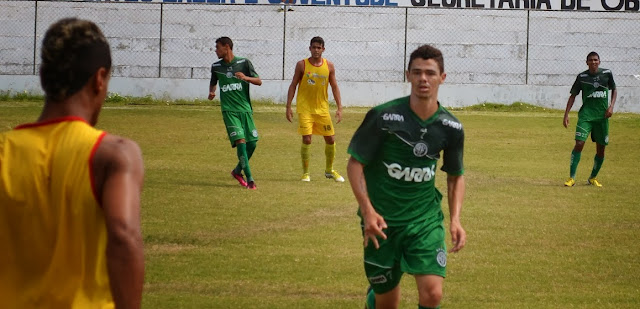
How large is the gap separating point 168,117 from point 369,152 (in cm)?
2026

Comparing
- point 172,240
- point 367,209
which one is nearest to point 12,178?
point 367,209

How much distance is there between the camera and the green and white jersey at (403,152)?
6906 millimetres

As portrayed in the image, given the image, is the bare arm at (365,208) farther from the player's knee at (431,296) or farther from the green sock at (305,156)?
the green sock at (305,156)

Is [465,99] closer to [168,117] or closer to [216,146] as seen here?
[168,117]

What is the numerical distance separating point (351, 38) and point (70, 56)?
30762 mm

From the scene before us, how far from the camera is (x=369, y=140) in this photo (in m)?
6.93

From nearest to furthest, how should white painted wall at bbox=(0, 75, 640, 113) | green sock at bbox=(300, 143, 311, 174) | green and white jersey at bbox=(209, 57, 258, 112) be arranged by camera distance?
green and white jersey at bbox=(209, 57, 258, 112) → green sock at bbox=(300, 143, 311, 174) → white painted wall at bbox=(0, 75, 640, 113)

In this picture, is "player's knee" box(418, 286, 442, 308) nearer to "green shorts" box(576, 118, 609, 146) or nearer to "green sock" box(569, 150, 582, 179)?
"green sock" box(569, 150, 582, 179)

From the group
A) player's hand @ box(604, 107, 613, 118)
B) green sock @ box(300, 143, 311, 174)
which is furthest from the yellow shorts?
player's hand @ box(604, 107, 613, 118)

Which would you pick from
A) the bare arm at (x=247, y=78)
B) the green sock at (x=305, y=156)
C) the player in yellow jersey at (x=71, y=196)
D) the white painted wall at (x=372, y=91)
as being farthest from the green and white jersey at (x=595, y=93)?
the player in yellow jersey at (x=71, y=196)

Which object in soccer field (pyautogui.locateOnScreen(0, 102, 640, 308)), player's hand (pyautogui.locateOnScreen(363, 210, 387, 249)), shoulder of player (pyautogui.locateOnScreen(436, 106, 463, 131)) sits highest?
shoulder of player (pyautogui.locateOnScreen(436, 106, 463, 131))

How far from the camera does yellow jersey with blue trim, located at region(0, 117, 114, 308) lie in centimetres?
334

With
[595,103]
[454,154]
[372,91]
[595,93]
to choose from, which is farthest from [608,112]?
[372,91]

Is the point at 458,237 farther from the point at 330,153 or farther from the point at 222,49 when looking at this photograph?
the point at 330,153
